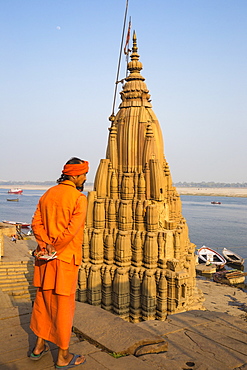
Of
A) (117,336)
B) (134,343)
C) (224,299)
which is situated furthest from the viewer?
(224,299)

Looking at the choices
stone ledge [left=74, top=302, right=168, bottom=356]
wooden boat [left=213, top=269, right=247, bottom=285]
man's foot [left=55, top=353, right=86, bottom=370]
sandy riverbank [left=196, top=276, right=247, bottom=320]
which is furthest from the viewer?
wooden boat [left=213, top=269, right=247, bottom=285]

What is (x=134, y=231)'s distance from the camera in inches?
484

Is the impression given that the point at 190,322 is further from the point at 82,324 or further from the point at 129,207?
the point at 129,207

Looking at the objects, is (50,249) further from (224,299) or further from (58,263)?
(224,299)

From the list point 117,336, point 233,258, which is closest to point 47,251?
point 117,336

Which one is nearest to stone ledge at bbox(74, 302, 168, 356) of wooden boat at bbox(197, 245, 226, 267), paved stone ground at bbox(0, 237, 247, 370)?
paved stone ground at bbox(0, 237, 247, 370)

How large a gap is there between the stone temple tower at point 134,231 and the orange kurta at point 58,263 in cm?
874

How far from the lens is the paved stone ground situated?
331 centimetres

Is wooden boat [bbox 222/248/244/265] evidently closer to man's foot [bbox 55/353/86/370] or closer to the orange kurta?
man's foot [bbox 55/353/86/370]

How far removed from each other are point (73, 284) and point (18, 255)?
11862 mm

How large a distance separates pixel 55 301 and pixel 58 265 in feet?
1.33

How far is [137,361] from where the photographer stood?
3.32m

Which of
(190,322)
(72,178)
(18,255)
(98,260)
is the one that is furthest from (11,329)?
(18,255)

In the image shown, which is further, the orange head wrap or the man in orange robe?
the orange head wrap
